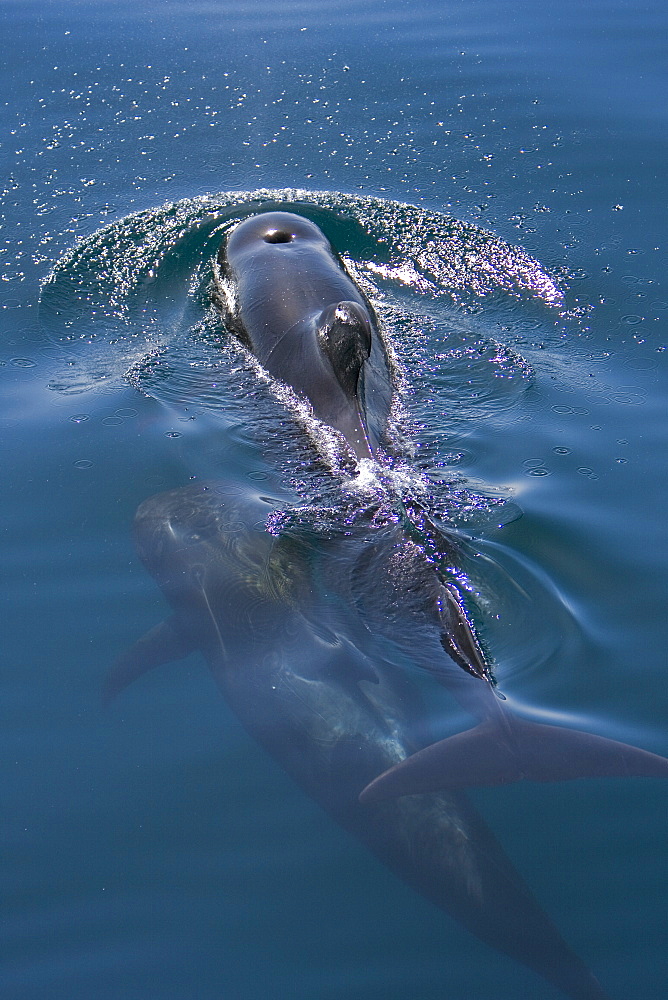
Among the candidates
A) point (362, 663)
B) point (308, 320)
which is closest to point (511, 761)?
point (362, 663)

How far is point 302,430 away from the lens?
411 inches

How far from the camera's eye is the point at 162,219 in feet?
48.7

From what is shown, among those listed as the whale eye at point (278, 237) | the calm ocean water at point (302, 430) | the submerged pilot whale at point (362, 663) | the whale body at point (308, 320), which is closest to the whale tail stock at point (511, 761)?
the submerged pilot whale at point (362, 663)

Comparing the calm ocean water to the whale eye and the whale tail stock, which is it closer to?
the whale tail stock

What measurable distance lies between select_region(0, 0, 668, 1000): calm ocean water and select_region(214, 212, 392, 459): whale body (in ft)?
1.31

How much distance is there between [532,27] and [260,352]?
13.6 m

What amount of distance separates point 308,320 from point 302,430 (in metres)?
2.07

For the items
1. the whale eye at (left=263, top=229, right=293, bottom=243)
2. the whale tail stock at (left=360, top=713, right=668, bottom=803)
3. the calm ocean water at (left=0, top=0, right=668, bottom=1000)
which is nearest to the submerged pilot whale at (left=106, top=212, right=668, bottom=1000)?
the whale tail stock at (left=360, top=713, right=668, bottom=803)

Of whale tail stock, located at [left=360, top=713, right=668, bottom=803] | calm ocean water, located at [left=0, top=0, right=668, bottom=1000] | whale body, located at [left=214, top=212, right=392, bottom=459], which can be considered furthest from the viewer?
whale body, located at [left=214, top=212, right=392, bottom=459]

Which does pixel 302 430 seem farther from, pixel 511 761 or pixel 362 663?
pixel 511 761

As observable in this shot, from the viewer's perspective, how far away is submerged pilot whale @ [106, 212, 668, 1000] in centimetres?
617

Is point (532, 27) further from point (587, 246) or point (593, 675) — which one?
point (593, 675)

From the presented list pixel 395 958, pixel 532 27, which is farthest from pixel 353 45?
pixel 395 958

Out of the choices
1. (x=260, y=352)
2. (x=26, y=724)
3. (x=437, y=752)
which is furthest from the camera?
(x=260, y=352)
